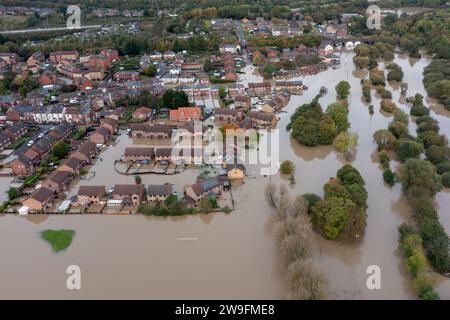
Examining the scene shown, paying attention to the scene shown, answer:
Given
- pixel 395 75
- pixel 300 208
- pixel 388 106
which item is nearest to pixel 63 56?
pixel 388 106

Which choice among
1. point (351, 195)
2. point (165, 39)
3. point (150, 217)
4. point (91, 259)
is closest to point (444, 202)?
point (351, 195)

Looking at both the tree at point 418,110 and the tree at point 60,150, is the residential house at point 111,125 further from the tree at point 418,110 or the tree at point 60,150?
the tree at point 418,110

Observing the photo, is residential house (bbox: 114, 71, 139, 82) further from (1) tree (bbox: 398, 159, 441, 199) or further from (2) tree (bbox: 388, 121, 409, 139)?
(1) tree (bbox: 398, 159, 441, 199)

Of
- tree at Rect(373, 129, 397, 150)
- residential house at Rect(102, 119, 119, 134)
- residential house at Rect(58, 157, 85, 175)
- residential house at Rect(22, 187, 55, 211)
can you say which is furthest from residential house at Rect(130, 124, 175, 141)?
tree at Rect(373, 129, 397, 150)

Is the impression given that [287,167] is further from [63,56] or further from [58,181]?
[63,56]

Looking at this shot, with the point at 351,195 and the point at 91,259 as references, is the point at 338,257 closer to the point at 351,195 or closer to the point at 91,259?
the point at 351,195
